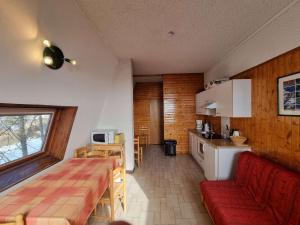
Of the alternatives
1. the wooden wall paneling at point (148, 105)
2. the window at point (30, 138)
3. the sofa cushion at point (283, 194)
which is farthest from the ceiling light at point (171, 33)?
the wooden wall paneling at point (148, 105)

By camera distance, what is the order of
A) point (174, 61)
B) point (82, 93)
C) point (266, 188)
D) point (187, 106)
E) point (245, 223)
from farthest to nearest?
point (187, 106) < point (174, 61) < point (82, 93) < point (266, 188) < point (245, 223)

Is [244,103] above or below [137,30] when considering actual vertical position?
below

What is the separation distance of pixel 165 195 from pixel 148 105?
164 inches

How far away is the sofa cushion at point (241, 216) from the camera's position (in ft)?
5.01

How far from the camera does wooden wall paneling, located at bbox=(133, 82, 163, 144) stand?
6.59 meters

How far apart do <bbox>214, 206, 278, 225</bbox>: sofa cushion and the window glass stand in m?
2.27

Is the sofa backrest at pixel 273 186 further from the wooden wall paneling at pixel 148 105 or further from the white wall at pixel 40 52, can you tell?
the wooden wall paneling at pixel 148 105

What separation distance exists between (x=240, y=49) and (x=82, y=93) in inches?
106

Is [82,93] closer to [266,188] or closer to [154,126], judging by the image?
[266,188]

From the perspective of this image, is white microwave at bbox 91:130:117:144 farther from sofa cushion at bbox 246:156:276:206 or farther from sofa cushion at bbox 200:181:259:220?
sofa cushion at bbox 246:156:276:206

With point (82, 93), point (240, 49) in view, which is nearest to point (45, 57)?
point (82, 93)

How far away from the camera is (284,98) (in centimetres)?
193

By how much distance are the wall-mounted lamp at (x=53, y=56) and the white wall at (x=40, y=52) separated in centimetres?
5

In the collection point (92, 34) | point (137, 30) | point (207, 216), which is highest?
point (137, 30)
